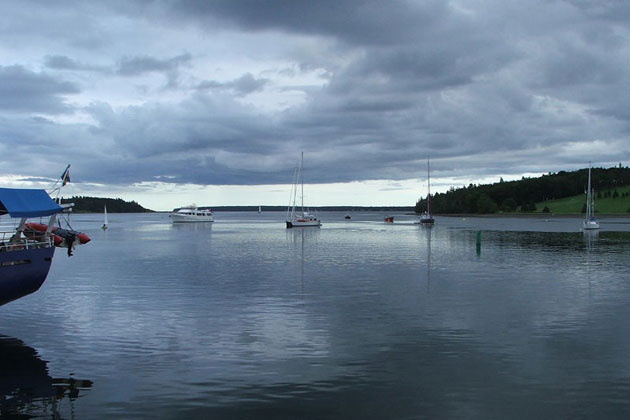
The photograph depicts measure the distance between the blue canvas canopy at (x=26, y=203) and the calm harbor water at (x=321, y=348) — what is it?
19.1 ft

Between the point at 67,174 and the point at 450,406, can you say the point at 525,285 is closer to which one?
the point at 450,406

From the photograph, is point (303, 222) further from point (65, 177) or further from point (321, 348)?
point (321, 348)

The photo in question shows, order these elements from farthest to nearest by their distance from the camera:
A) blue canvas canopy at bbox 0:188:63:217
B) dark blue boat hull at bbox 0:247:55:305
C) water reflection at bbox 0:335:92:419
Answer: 1. blue canvas canopy at bbox 0:188:63:217
2. dark blue boat hull at bbox 0:247:55:305
3. water reflection at bbox 0:335:92:419

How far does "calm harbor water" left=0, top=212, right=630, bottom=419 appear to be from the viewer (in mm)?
17844

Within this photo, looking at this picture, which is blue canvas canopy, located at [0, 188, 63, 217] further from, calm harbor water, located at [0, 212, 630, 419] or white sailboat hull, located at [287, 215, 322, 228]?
white sailboat hull, located at [287, 215, 322, 228]

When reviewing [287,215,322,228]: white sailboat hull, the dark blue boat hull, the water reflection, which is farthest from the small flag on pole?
[287,215,322,228]: white sailboat hull

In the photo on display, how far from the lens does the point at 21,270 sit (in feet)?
95.0

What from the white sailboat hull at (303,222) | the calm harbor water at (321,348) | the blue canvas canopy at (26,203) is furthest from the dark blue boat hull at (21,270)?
the white sailboat hull at (303,222)

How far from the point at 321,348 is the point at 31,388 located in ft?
36.2

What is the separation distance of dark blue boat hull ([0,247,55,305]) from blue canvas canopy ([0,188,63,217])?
2471 millimetres

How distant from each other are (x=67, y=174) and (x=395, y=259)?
40.1 m

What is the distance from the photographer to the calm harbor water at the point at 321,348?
58.5ft

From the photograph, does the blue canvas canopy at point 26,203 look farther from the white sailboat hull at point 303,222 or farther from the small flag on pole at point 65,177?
the white sailboat hull at point 303,222

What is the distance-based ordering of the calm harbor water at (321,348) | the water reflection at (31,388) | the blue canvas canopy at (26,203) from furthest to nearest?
the blue canvas canopy at (26,203) → the calm harbor water at (321,348) → the water reflection at (31,388)
